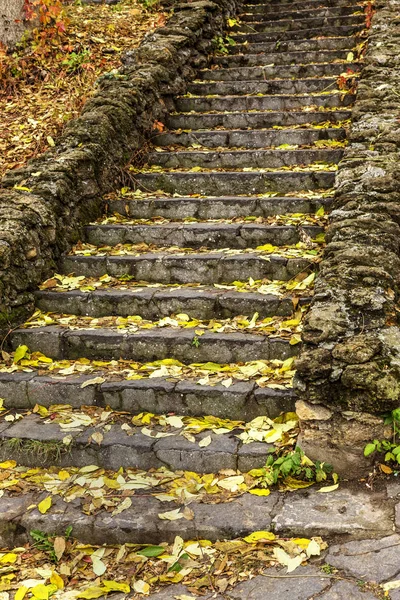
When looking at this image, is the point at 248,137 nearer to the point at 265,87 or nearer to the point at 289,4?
the point at 265,87

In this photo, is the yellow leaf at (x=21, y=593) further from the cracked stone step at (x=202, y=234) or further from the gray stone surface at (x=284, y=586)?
the cracked stone step at (x=202, y=234)

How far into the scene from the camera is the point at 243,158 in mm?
5926

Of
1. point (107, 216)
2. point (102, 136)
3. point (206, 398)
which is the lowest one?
point (206, 398)

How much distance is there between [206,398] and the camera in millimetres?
3748

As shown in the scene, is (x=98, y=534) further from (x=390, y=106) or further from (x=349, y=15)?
(x=349, y=15)

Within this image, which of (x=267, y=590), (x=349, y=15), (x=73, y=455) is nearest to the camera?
(x=267, y=590)

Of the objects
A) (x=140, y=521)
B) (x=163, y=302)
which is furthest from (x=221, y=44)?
(x=140, y=521)

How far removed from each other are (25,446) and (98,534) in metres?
0.78

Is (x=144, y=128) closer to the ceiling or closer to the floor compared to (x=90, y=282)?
closer to the ceiling

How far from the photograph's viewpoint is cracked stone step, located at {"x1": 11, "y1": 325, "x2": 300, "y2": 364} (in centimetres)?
400

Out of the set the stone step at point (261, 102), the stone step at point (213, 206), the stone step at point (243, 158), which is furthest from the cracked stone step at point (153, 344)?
the stone step at point (261, 102)

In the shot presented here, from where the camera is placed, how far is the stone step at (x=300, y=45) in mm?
7473

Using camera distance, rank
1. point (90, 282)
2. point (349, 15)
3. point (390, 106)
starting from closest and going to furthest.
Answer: point (90, 282)
point (390, 106)
point (349, 15)

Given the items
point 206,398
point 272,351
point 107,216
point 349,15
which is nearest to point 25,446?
point 206,398
